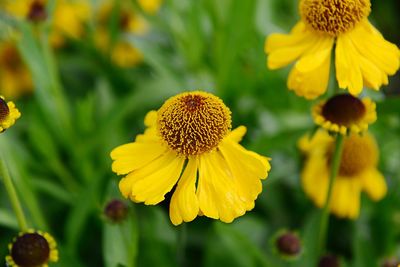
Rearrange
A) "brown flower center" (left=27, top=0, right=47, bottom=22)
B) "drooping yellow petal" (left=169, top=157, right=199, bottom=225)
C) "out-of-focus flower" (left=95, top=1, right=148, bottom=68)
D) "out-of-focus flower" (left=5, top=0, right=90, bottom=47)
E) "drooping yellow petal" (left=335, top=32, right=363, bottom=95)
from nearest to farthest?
"drooping yellow petal" (left=169, top=157, right=199, bottom=225), "drooping yellow petal" (left=335, top=32, right=363, bottom=95), "brown flower center" (left=27, top=0, right=47, bottom=22), "out-of-focus flower" (left=5, top=0, right=90, bottom=47), "out-of-focus flower" (left=95, top=1, right=148, bottom=68)

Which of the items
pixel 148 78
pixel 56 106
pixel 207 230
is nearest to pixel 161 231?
pixel 207 230

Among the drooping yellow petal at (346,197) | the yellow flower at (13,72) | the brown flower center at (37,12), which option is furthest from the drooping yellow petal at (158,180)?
the yellow flower at (13,72)

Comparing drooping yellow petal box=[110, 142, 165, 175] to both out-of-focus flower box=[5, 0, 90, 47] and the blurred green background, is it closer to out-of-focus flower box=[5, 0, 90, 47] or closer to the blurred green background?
the blurred green background

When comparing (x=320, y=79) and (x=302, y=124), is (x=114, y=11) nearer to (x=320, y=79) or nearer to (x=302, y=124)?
(x=302, y=124)

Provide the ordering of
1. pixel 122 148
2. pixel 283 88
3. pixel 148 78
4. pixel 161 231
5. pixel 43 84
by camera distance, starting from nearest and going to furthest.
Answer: pixel 122 148
pixel 161 231
pixel 43 84
pixel 283 88
pixel 148 78

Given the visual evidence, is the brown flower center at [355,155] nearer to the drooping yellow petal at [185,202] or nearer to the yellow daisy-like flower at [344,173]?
the yellow daisy-like flower at [344,173]

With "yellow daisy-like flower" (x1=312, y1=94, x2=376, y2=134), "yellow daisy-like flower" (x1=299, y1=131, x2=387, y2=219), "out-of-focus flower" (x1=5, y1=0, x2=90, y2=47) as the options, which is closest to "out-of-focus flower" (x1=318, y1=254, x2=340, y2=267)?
"yellow daisy-like flower" (x1=299, y1=131, x2=387, y2=219)

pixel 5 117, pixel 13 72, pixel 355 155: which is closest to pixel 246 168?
pixel 5 117
